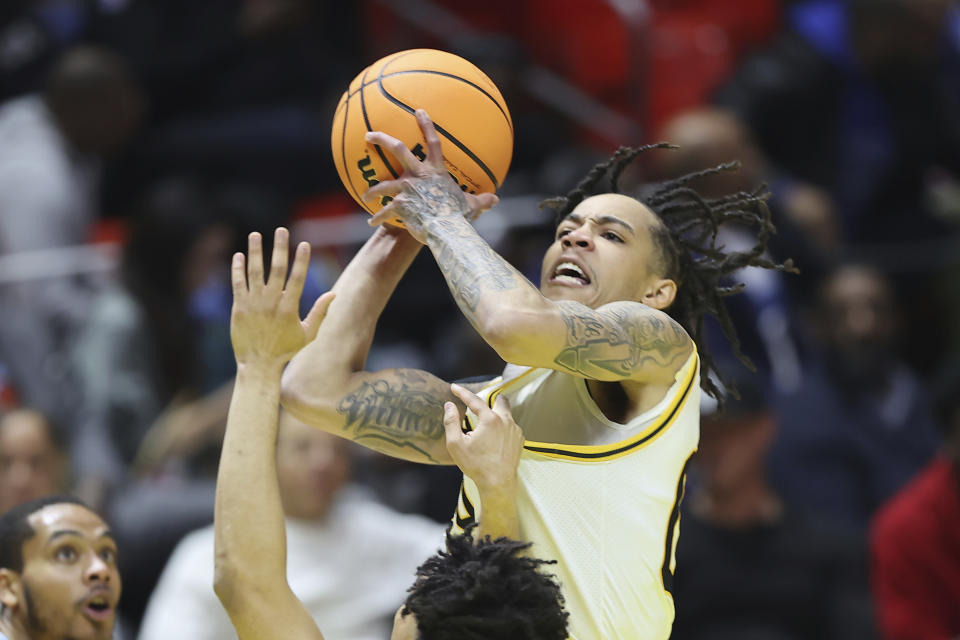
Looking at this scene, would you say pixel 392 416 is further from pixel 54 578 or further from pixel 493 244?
pixel 493 244

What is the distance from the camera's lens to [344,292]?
4.40m

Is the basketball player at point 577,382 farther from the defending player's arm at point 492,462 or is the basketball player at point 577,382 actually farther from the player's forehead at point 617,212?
the defending player's arm at point 492,462

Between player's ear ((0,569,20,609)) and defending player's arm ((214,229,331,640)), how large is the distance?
66 cm

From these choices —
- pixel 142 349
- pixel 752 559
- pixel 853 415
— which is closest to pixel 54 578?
pixel 142 349

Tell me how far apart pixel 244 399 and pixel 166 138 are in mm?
5524

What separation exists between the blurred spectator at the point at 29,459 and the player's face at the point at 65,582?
7.91 feet

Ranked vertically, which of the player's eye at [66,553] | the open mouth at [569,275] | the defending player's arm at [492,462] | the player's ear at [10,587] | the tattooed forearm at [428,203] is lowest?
the player's ear at [10,587]

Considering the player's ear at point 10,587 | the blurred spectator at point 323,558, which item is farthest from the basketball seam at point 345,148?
the blurred spectator at point 323,558

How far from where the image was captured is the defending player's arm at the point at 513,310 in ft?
11.7

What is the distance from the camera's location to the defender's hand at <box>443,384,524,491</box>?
3.69 meters

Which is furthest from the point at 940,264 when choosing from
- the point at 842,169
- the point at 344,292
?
the point at 344,292

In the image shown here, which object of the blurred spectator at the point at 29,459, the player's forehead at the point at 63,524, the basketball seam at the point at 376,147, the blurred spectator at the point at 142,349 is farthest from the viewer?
the blurred spectator at the point at 142,349

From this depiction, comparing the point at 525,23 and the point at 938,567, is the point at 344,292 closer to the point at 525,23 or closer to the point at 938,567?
the point at 938,567

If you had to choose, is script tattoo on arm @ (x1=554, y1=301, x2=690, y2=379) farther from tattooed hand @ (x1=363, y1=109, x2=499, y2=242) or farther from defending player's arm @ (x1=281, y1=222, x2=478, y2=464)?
defending player's arm @ (x1=281, y1=222, x2=478, y2=464)
